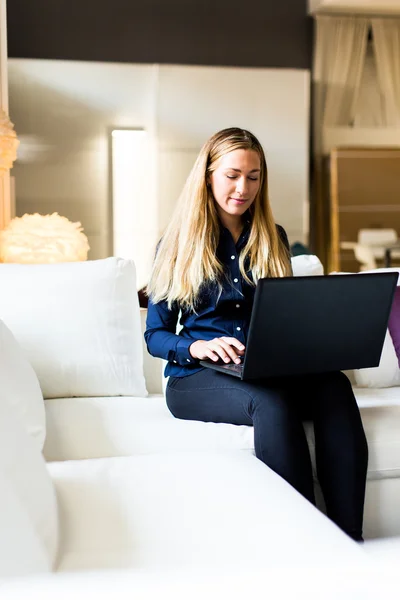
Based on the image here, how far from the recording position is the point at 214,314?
2281 millimetres

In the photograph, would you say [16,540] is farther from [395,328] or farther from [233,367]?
[395,328]

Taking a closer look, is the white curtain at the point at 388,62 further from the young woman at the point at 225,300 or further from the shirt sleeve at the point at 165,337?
the shirt sleeve at the point at 165,337

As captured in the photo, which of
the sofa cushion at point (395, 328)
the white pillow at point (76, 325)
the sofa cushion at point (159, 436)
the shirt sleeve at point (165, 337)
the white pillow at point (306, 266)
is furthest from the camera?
the white pillow at point (306, 266)

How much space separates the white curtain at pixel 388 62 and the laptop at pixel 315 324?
4.87 m

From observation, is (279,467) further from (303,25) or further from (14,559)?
(303,25)

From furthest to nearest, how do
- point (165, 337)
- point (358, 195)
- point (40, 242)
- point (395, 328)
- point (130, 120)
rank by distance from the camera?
point (358, 195) → point (130, 120) → point (40, 242) → point (395, 328) → point (165, 337)

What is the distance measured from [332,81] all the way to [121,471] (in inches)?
212

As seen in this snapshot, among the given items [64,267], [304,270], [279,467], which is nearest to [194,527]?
[279,467]

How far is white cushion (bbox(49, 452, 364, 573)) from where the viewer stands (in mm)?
1175

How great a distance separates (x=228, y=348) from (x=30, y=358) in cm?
71

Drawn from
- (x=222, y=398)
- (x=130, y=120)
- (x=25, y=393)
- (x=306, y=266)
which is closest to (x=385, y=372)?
(x=306, y=266)

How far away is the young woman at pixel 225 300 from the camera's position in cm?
193

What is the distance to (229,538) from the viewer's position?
123 cm

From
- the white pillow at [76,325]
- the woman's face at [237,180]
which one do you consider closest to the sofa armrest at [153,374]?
the white pillow at [76,325]
